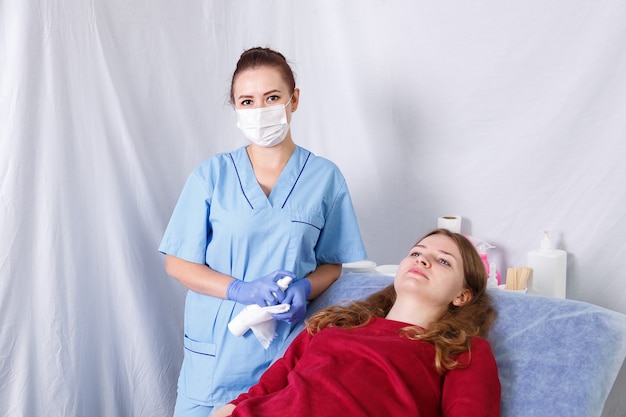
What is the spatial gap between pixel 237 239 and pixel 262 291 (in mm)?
180

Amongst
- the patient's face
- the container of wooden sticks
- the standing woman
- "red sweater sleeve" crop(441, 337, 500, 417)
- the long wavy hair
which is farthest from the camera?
the container of wooden sticks

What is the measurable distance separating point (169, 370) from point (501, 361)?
1300 mm

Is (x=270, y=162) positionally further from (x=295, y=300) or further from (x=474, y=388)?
(x=474, y=388)

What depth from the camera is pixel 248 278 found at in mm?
1716

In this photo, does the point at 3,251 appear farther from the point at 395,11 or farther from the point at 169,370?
the point at 395,11

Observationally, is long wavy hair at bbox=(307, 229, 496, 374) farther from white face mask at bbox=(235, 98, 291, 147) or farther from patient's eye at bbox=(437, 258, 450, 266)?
white face mask at bbox=(235, 98, 291, 147)

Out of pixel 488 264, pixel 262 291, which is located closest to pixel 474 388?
pixel 262 291

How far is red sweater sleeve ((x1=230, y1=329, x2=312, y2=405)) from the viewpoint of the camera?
1.44 metres

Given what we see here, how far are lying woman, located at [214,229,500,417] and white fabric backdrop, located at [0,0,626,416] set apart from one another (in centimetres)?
57

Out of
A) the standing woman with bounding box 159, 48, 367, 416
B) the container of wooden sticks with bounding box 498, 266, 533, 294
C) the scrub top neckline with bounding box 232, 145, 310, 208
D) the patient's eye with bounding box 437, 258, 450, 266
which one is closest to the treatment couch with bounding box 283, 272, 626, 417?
the patient's eye with bounding box 437, 258, 450, 266

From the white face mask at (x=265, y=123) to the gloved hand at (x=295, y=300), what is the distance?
0.38 metres

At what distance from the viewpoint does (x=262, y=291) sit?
62.2 inches

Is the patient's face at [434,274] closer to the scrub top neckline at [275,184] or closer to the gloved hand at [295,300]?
the gloved hand at [295,300]

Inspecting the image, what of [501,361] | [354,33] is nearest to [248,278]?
[501,361]
